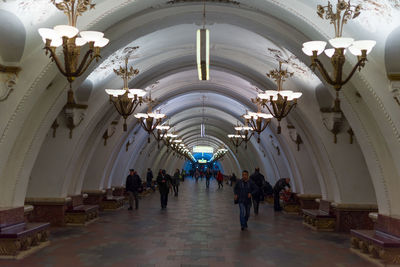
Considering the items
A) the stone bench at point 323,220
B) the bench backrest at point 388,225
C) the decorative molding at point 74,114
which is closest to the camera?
the bench backrest at point 388,225

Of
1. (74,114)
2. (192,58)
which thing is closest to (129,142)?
(192,58)

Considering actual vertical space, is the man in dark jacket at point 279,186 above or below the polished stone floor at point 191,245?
above

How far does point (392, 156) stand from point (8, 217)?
6.76 metres

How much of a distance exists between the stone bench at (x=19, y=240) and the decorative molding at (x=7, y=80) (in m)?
2.20

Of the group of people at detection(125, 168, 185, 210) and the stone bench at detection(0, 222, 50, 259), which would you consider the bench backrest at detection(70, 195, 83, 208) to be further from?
the stone bench at detection(0, 222, 50, 259)

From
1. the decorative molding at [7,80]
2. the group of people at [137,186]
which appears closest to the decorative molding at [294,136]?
the group of people at [137,186]

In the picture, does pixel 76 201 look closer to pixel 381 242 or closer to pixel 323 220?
pixel 323 220

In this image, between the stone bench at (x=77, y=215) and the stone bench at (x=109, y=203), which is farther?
the stone bench at (x=109, y=203)

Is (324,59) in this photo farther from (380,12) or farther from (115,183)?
(115,183)

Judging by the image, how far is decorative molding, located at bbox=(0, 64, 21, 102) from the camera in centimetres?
614

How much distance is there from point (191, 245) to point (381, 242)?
3384 mm

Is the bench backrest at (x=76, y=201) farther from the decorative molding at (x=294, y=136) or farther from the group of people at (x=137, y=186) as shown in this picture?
the decorative molding at (x=294, y=136)

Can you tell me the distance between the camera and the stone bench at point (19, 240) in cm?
631

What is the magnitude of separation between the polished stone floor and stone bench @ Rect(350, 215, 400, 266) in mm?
237
